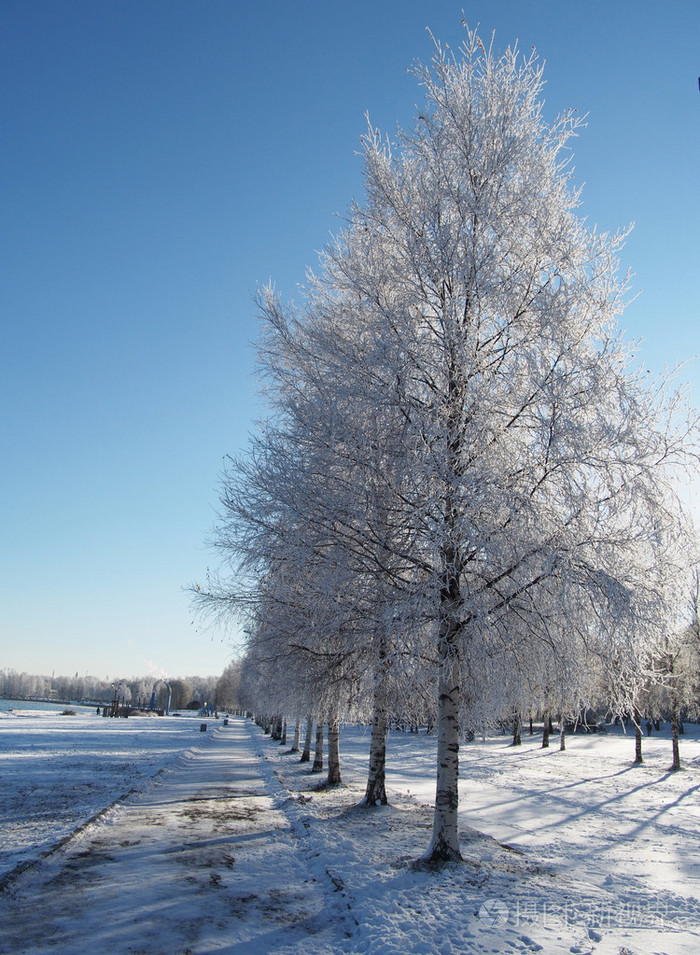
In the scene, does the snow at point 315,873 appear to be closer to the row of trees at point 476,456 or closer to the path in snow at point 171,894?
the path in snow at point 171,894

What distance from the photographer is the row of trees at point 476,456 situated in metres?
6.90

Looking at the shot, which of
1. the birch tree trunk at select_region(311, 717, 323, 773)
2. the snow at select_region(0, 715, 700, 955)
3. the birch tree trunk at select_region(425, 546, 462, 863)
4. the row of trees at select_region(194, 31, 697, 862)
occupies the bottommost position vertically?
the birch tree trunk at select_region(311, 717, 323, 773)

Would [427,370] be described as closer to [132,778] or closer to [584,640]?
[584,640]

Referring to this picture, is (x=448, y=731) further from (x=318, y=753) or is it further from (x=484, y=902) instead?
(x=318, y=753)

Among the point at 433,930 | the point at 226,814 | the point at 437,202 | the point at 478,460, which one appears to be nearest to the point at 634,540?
the point at 478,460

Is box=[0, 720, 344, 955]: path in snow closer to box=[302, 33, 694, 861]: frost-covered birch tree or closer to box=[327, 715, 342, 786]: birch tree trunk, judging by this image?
box=[302, 33, 694, 861]: frost-covered birch tree

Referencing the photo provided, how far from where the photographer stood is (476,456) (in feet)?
24.1

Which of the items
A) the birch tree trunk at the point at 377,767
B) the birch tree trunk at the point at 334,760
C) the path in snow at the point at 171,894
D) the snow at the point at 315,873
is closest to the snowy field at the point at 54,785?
the snow at the point at 315,873

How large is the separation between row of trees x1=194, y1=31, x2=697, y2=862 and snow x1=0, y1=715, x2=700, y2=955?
59.3 inches

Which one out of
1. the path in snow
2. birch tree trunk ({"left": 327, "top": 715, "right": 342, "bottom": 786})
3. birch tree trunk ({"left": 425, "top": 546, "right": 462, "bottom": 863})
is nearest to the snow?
the path in snow

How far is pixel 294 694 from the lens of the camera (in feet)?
38.5

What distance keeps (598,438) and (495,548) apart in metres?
1.74

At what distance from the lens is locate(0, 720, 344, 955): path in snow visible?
5.07 m

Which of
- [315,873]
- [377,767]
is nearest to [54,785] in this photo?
[377,767]
